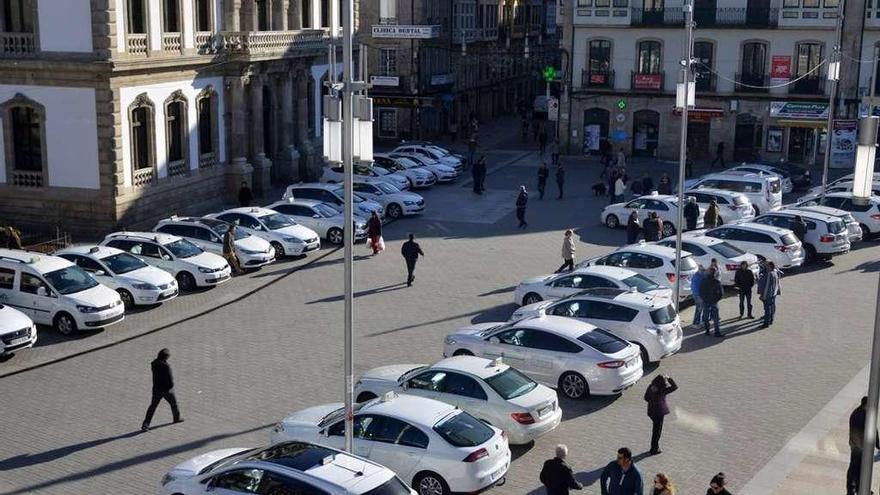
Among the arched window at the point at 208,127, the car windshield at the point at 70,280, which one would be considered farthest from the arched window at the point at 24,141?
the car windshield at the point at 70,280

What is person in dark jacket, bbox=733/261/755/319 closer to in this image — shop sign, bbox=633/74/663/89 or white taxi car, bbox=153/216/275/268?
white taxi car, bbox=153/216/275/268

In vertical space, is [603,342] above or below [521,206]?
above

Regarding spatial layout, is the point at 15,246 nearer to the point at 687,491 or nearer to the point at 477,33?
the point at 687,491

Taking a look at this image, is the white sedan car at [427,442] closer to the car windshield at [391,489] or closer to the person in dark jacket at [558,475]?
the person in dark jacket at [558,475]

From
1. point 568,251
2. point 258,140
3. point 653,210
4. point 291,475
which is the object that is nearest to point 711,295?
point 568,251

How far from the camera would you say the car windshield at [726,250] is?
30094 mm

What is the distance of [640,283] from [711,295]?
171 cm

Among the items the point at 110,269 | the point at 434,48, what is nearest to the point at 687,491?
the point at 110,269

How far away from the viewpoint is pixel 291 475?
13.8m

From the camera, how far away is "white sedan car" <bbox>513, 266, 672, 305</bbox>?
85.8 feet

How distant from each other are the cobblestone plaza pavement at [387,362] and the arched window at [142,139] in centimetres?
745

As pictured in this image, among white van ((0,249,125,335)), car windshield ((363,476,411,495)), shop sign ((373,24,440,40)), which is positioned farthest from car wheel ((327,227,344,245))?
shop sign ((373,24,440,40))

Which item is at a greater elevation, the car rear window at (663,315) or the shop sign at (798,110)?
the shop sign at (798,110)

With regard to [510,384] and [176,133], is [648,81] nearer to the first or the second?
[176,133]
